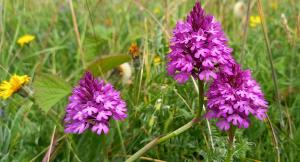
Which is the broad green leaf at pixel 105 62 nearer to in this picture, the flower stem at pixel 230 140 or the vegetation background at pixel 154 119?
the vegetation background at pixel 154 119

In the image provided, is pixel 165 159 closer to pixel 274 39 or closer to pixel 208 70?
pixel 208 70

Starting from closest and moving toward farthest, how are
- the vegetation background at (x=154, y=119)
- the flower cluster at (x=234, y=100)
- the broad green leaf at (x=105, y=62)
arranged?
the flower cluster at (x=234, y=100) < the vegetation background at (x=154, y=119) < the broad green leaf at (x=105, y=62)

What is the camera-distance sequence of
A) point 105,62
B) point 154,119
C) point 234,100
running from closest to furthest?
point 234,100 < point 154,119 < point 105,62

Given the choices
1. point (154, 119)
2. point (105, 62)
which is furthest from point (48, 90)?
point (154, 119)

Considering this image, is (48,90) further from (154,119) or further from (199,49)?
(199,49)

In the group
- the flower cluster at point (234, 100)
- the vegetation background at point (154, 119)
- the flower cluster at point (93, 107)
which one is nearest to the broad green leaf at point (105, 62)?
the vegetation background at point (154, 119)

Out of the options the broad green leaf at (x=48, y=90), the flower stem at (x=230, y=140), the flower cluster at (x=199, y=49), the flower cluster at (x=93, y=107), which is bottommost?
the flower stem at (x=230, y=140)

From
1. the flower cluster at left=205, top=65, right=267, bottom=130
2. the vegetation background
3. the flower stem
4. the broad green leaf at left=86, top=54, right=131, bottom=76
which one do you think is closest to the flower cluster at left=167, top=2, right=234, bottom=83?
the flower cluster at left=205, top=65, right=267, bottom=130

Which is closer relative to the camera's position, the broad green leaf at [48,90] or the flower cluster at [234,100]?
the flower cluster at [234,100]
